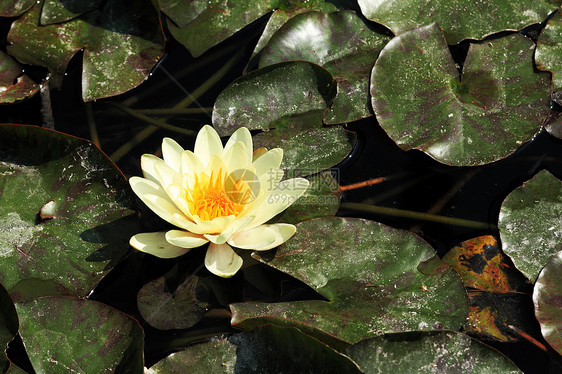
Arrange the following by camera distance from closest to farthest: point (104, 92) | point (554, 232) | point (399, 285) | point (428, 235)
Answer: point (399, 285) → point (554, 232) → point (428, 235) → point (104, 92)

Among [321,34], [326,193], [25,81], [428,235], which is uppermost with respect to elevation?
[321,34]

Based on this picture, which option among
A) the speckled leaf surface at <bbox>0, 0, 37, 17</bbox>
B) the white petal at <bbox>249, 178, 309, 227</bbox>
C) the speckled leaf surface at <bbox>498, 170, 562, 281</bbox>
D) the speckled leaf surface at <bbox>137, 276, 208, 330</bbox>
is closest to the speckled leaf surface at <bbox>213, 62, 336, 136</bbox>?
the white petal at <bbox>249, 178, 309, 227</bbox>

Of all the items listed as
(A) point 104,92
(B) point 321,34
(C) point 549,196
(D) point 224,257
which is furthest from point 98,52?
(C) point 549,196

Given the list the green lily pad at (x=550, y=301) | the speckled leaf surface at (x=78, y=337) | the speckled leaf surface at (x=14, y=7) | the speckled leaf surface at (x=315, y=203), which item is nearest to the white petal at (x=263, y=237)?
the speckled leaf surface at (x=315, y=203)

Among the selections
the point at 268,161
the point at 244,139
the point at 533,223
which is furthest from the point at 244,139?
the point at 533,223

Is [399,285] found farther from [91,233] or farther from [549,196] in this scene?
[91,233]

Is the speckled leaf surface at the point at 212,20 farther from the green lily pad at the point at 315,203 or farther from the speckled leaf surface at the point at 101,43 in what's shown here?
the green lily pad at the point at 315,203

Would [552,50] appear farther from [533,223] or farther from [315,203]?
[315,203]
